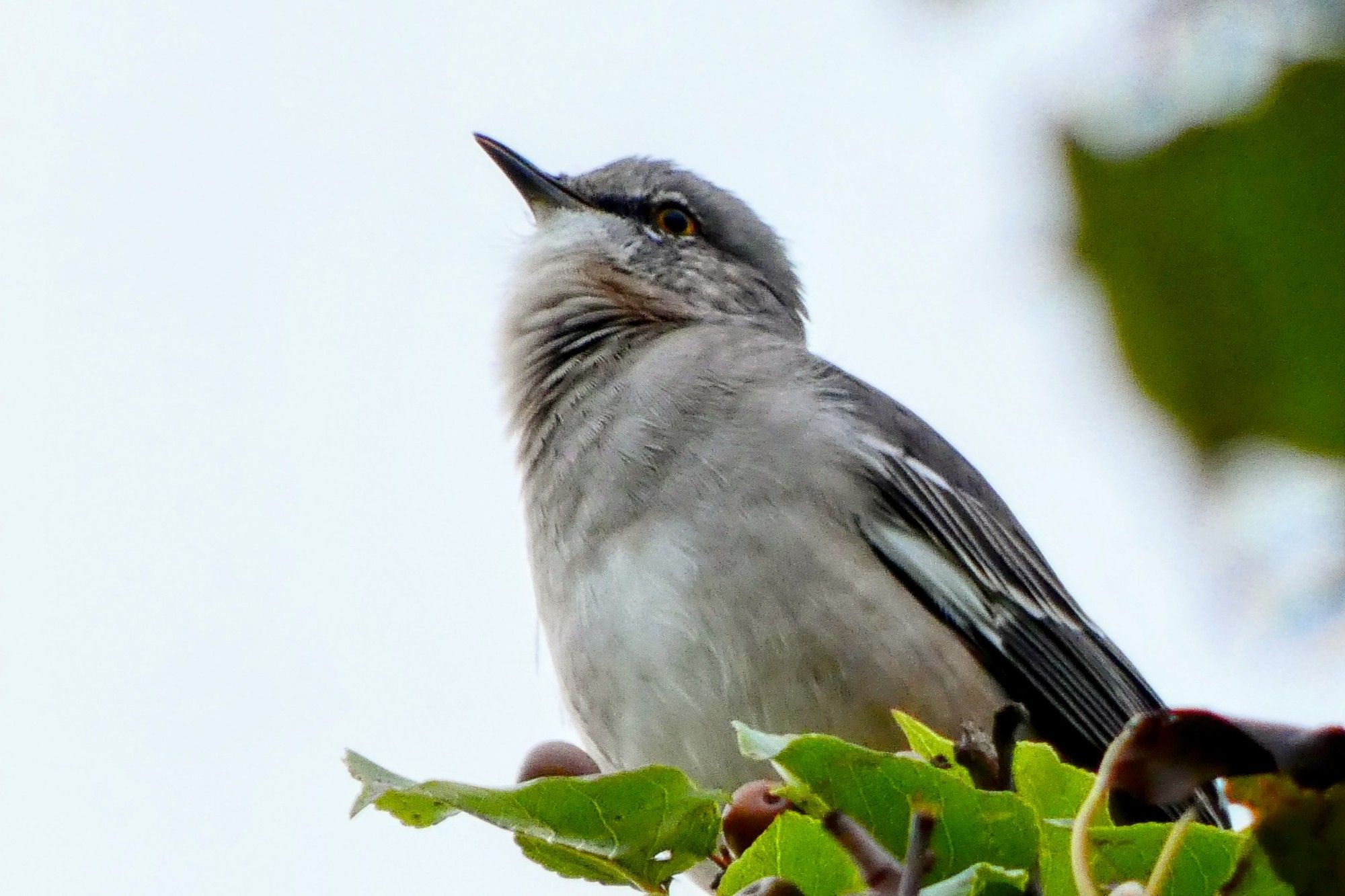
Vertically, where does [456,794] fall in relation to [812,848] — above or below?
above

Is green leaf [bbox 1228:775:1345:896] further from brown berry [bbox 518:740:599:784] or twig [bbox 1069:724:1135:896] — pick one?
brown berry [bbox 518:740:599:784]

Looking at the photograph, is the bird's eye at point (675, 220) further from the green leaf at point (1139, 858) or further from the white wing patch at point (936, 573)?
the green leaf at point (1139, 858)

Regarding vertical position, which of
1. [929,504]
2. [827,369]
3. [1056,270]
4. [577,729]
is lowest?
[577,729]

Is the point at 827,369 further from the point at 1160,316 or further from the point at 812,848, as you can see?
the point at 812,848

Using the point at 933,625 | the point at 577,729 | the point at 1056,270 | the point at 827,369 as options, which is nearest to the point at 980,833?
the point at 1056,270

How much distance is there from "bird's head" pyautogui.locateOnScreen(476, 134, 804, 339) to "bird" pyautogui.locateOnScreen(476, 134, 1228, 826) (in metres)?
0.09

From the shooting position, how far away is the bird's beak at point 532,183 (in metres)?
7.89

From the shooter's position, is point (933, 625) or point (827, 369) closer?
point (933, 625)

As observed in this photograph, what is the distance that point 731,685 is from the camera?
16.7 ft

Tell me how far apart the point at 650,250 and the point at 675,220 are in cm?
37

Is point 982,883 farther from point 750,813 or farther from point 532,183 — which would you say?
point 532,183

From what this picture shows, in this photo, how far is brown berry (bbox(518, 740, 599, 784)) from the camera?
3.33m

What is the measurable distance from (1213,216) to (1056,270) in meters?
0.98

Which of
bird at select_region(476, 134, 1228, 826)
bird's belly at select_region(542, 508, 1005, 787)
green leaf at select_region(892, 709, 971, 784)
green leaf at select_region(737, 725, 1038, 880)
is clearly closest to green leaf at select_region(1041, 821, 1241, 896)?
green leaf at select_region(737, 725, 1038, 880)
